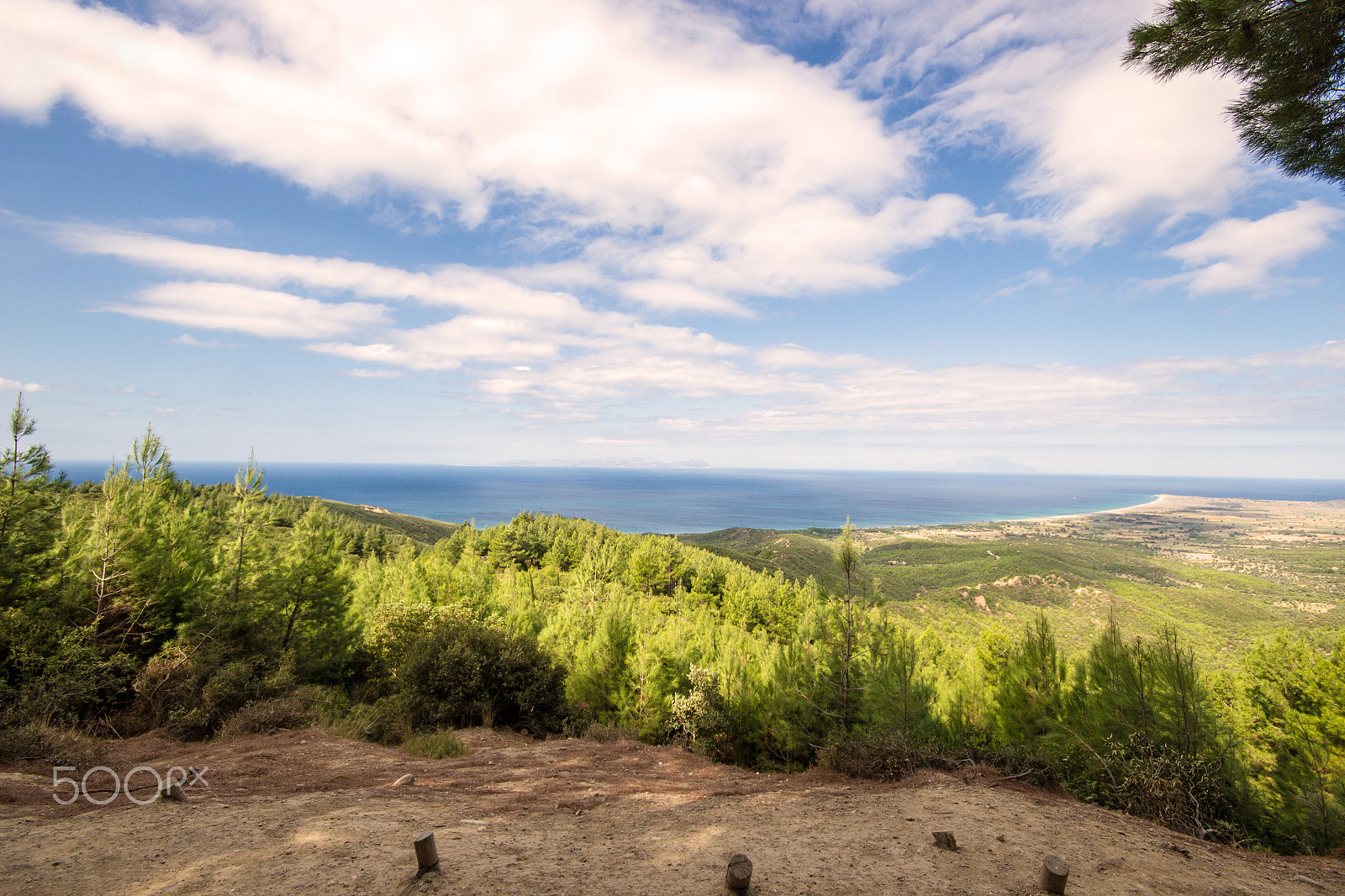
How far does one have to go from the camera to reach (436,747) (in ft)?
34.9

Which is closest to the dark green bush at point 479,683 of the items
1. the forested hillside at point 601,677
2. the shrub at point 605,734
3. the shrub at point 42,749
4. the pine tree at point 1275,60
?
the forested hillside at point 601,677

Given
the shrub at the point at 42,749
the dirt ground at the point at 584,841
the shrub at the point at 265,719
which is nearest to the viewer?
the dirt ground at the point at 584,841

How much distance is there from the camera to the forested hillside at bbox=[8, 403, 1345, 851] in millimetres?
8758

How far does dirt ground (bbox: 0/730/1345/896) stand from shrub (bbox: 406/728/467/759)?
8.82 feet

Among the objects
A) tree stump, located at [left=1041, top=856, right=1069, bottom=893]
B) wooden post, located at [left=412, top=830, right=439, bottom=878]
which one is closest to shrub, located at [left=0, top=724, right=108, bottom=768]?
wooden post, located at [left=412, top=830, right=439, bottom=878]

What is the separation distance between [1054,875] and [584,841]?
459cm

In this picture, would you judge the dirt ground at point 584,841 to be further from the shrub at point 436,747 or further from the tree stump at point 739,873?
the shrub at point 436,747

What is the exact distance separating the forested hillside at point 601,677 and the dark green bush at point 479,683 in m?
0.07

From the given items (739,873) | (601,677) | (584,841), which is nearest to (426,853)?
(584,841)

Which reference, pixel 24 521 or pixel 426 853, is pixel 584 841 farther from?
pixel 24 521

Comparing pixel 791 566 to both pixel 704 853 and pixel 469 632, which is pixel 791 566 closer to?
pixel 469 632

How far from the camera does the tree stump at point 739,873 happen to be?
159 inches

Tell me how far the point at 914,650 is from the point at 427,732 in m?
12.6

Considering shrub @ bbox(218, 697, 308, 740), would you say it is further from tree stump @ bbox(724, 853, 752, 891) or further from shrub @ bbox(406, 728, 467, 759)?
tree stump @ bbox(724, 853, 752, 891)
